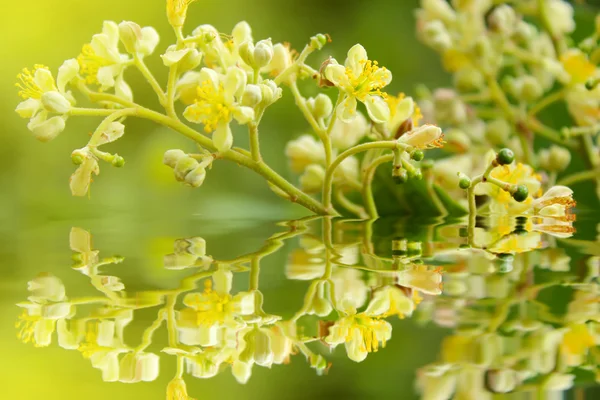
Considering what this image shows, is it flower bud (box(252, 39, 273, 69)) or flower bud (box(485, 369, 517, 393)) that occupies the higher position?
flower bud (box(252, 39, 273, 69))

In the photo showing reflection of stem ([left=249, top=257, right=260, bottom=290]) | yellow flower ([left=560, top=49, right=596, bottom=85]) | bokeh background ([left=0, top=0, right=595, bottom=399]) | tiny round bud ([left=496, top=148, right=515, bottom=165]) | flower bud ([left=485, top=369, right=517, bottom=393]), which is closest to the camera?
flower bud ([left=485, top=369, right=517, bottom=393])

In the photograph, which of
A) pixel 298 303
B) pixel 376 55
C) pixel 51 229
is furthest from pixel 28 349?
pixel 376 55

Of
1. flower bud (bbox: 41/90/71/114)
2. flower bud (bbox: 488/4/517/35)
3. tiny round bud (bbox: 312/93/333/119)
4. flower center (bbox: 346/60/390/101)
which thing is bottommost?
flower bud (bbox: 41/90/71/114)

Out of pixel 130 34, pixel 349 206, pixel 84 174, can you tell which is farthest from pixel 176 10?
pixel 349 206

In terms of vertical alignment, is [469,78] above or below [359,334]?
above

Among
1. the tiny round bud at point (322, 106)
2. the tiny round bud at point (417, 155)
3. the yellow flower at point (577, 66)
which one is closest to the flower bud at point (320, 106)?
the tiny round bud at point (322, 106)

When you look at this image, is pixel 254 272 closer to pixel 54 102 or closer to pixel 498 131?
pixel 54 102

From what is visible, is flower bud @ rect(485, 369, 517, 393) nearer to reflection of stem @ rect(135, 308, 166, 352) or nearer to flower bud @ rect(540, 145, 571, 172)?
reflection of stem @ rect(135, 308, 166, 352)

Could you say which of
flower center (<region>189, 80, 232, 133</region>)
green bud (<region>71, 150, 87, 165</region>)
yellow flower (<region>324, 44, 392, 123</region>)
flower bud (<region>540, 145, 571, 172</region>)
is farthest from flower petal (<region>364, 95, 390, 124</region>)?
flower bud (<region>540, 145, 571, 172</region>)

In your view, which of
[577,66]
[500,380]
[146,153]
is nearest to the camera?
[500,380]
